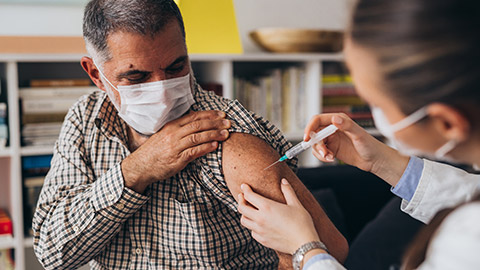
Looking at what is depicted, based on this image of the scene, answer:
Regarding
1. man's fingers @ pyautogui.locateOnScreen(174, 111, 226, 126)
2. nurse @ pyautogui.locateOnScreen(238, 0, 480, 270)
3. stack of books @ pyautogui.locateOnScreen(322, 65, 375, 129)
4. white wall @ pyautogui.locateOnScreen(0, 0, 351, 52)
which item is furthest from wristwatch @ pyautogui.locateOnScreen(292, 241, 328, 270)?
stack of books @ pyautogui.locateOnScreen(322, 65, 375, 129)

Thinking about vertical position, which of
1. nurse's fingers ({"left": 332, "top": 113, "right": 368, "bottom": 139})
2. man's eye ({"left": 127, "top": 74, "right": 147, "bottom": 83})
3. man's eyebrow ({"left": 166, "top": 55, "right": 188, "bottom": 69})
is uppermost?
man's eyebrow ({"left": 166, "top": 55, "right": 188, "bottom": 69})

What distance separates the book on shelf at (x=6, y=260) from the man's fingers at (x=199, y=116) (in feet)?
4.80

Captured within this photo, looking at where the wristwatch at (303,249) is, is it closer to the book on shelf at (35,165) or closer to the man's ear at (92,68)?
the man's ear at (92,68)

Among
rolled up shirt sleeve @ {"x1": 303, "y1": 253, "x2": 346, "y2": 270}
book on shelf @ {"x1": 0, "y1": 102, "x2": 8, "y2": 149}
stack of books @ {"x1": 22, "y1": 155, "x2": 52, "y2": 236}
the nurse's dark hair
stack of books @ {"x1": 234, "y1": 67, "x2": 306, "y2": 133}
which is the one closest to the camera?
the nurse's dark hair

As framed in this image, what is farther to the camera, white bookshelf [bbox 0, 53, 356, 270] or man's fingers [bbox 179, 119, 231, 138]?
white bookshelf [bbox 0, 53, 356, 270]

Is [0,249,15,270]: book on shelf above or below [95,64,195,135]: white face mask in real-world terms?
below

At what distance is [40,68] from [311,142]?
6.13 ft

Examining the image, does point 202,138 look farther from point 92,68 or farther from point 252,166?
point 92,68

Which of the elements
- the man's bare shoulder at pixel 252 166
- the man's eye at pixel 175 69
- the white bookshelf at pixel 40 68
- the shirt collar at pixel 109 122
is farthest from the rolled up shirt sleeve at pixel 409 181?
the white bookshelf at pixel 40 68

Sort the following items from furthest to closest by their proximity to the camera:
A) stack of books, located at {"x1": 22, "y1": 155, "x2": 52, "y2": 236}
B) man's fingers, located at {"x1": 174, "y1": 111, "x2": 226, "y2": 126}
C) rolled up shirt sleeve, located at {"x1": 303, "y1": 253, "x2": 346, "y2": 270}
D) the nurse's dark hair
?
stack of books, located at {"x1": 22, "y1": 155, "x2": 52, "y2": 236}
man's fingers, located at {"x1": 174, "y1": 111, "x2": 226, "y2": 126}
rolled up shirt sleeve, located at {"x1": 303, "y1": 253, "x2": 346, "y2": 270}
the nurse's dark hair

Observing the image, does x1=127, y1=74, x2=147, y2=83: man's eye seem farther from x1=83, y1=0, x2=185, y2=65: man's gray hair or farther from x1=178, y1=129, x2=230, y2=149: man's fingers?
x1=178, y1=129, x2=230, y2=149: man's fingers

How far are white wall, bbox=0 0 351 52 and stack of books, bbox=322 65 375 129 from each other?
0.34 metres

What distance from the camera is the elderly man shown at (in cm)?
127

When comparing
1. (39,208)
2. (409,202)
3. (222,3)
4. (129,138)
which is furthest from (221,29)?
(409,202)
